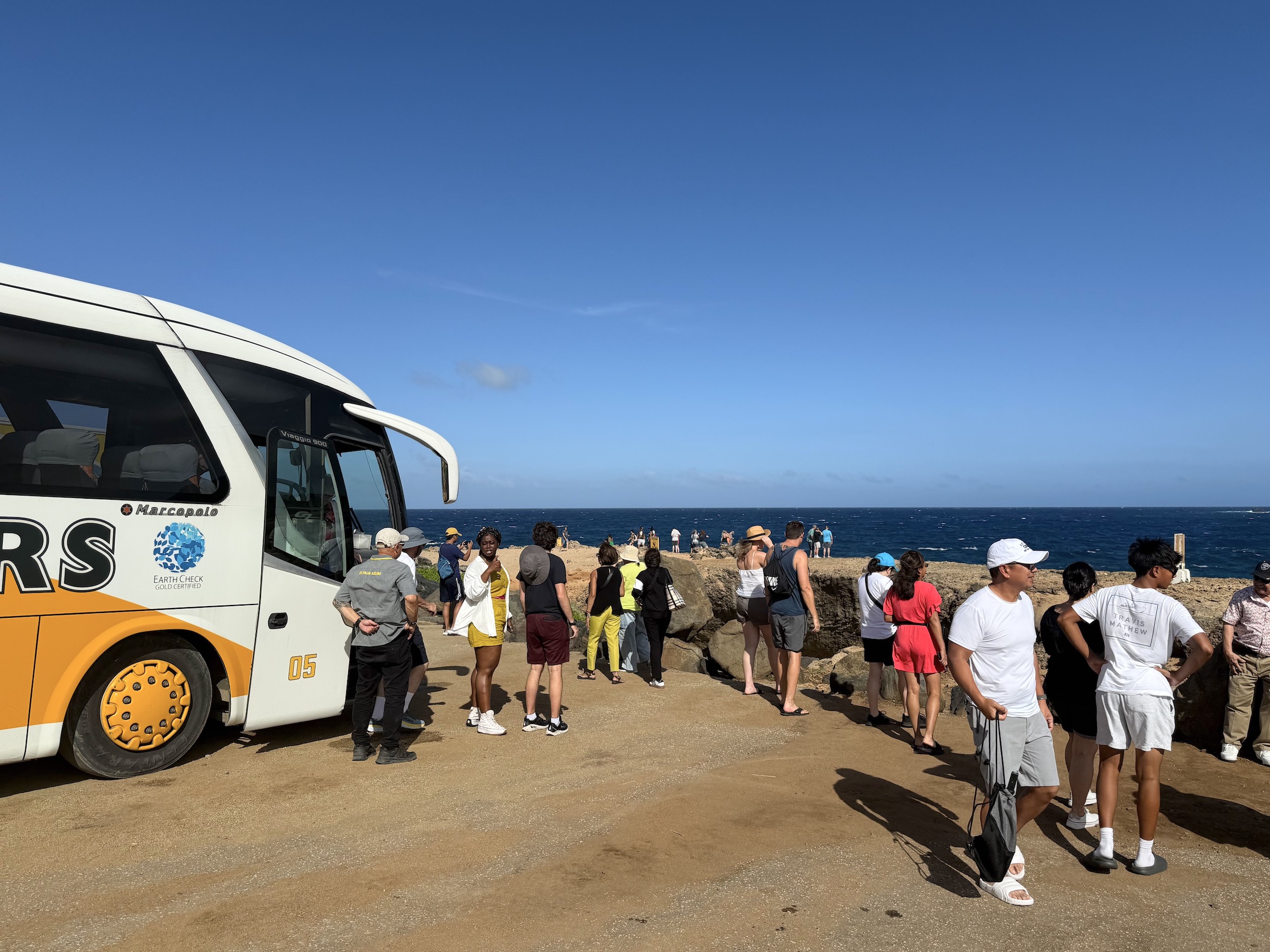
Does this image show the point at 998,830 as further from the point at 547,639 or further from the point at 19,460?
the point at 19,460

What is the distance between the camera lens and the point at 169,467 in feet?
20.4

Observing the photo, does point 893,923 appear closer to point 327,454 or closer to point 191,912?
point 191,912

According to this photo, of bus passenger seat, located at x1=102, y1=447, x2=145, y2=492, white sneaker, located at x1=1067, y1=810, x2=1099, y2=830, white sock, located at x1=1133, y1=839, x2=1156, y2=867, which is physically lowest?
white sneaker, located at x1=1067, y1=810, x2=1099, y2=830

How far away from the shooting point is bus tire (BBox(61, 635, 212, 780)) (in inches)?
233

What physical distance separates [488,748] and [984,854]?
4.56m

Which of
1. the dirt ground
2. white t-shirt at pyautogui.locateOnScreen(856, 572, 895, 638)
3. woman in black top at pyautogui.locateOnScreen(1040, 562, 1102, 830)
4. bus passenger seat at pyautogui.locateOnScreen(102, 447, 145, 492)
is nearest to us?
the dirt ground

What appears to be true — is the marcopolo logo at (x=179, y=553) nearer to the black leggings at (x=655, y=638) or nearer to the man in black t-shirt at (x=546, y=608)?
the man in black t-shirt at (x=546, y=608)

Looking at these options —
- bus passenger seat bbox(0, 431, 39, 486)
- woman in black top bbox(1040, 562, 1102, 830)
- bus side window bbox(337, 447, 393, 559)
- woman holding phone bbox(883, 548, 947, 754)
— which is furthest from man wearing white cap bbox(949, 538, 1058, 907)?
bus passenger seat bbox(0, 431, 39, 486)

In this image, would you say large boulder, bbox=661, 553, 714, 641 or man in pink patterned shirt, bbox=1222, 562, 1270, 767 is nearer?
man in pink patterned shirt, bbox=1222, 562, 1270, 767

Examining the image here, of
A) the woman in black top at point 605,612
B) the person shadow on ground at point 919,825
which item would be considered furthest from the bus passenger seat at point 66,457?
the person shadow on ground at point 919,825

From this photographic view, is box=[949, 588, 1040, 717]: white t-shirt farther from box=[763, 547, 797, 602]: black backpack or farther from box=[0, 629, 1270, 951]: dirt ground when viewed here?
box=[763, 547, 797, 602]: black backpack

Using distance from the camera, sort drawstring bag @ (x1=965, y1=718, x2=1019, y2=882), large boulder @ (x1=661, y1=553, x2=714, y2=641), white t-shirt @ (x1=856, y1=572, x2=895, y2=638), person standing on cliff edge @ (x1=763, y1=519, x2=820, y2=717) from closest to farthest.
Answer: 1. drawstring bag @ (x1=965, y1=718, x2=1019, y2=882)
2. white t-shirt @ (x1=856, y1=572, x2=895, y2=638)
3. person standing on cliff edge @ (x1=763, y1=519, x2=820, y2=717)
4. large boulder @ (x1=661, y1=553, x2=714, y2=641)

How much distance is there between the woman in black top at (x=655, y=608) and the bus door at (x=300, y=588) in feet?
14.0

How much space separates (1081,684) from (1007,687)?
41.8 inches
